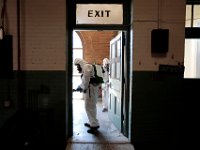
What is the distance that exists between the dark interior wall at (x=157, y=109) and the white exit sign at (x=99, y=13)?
1107mm

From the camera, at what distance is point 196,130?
4516mm

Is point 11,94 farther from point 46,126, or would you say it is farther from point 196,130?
point 196,130

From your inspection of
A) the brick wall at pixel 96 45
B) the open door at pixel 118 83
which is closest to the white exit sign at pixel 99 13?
the open door at pixel 118 83

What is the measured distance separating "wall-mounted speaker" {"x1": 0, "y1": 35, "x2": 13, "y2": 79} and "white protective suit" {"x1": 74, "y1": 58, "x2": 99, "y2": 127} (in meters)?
1.72

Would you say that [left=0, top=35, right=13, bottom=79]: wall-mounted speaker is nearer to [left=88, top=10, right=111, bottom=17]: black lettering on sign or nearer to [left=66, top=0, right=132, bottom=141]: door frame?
[left=66, top=0, right=132, bottom=141]: door frame

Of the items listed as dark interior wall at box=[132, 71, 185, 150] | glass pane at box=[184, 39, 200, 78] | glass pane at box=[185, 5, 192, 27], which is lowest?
dark interior wall at box=[132, 71, 185, 150]

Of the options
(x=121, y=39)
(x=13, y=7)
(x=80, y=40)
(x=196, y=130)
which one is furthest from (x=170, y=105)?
(x=80, y=40)

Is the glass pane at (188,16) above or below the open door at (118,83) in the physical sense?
above

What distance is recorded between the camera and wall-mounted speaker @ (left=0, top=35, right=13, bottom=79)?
4.25 metres

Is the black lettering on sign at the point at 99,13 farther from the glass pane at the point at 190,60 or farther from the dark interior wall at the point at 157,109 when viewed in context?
the glass pane at the point at 190,60

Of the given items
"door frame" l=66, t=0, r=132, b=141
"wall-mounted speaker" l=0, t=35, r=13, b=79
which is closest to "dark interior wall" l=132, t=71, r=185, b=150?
"door frame" l=66, t=0, r=132, b=141

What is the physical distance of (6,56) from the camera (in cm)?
428

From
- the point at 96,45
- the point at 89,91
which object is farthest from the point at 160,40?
the point at 96,45

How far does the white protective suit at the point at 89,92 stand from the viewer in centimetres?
562
